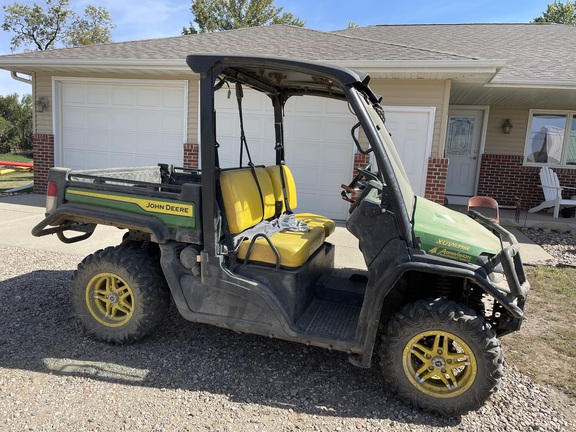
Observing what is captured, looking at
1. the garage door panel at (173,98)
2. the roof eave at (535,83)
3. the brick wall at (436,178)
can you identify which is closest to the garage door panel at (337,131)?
the brick wall at (436,178)

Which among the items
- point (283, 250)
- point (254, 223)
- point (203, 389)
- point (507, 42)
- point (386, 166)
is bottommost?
point (203, 389)

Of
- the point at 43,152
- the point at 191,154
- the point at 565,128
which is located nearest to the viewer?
the point at 191,154

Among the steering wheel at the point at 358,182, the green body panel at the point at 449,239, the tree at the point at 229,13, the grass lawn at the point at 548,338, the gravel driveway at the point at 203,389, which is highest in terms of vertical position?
the tree at the point at 229,13

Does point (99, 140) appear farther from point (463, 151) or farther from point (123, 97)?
point (463, 151)

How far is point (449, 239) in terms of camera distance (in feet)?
8.48

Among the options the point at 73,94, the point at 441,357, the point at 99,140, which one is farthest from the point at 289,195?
the point at 73,94

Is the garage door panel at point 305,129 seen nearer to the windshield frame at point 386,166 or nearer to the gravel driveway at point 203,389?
the gravel driveway at point 203,389

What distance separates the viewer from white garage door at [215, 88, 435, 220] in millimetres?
7887

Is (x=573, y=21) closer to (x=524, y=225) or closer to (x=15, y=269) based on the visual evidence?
(x=524, y=225)

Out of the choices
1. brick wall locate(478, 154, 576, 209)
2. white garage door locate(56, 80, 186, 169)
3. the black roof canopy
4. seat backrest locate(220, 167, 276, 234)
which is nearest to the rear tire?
seat backrest locate(220, 167, 276, 234)

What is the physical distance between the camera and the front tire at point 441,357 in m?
2.53

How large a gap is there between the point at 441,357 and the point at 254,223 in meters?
1.63

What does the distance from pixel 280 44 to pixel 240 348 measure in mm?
7099

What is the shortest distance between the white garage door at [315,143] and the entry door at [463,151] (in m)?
3.93
